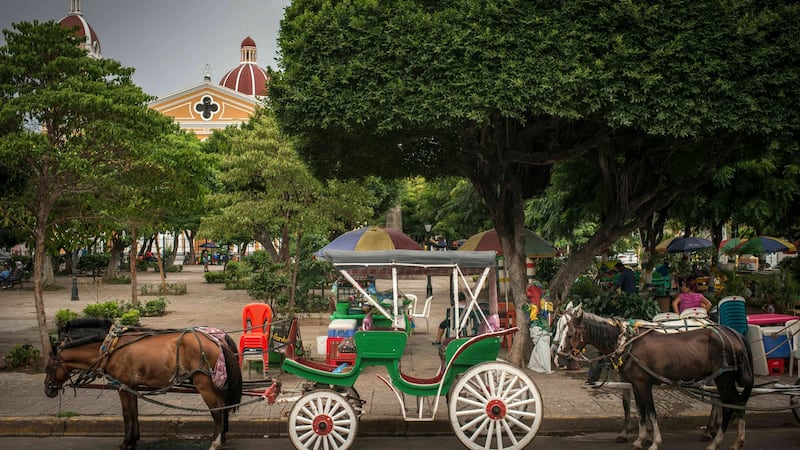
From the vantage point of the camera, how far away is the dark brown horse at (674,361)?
299 inches

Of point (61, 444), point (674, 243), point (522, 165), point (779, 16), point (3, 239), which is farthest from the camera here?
point (3, 239)

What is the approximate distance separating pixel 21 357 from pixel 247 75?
76764 mm

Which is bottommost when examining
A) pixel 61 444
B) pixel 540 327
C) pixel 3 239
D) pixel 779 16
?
pixel 61 444

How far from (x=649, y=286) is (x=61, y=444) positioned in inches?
718

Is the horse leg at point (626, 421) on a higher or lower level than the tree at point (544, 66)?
lower

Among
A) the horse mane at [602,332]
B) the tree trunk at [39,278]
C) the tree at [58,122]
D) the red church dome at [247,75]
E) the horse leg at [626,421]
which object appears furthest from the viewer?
the red church dome at [247,75]

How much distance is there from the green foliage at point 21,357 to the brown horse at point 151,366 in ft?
16.1

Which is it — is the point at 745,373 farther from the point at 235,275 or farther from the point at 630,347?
the point at 235,275

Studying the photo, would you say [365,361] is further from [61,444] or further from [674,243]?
[674,243]

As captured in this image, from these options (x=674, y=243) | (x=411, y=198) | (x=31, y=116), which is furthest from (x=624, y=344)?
(x=411, y=198)

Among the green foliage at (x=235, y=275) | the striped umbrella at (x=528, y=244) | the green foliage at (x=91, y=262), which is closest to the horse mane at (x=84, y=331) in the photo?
the striped umbrella at (x=528, y=244)

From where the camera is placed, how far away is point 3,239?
30.5m

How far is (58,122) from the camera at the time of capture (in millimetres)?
11477

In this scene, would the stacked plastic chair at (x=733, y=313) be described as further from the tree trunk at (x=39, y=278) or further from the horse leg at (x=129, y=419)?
the tree trunk at (x=39, y=278)
